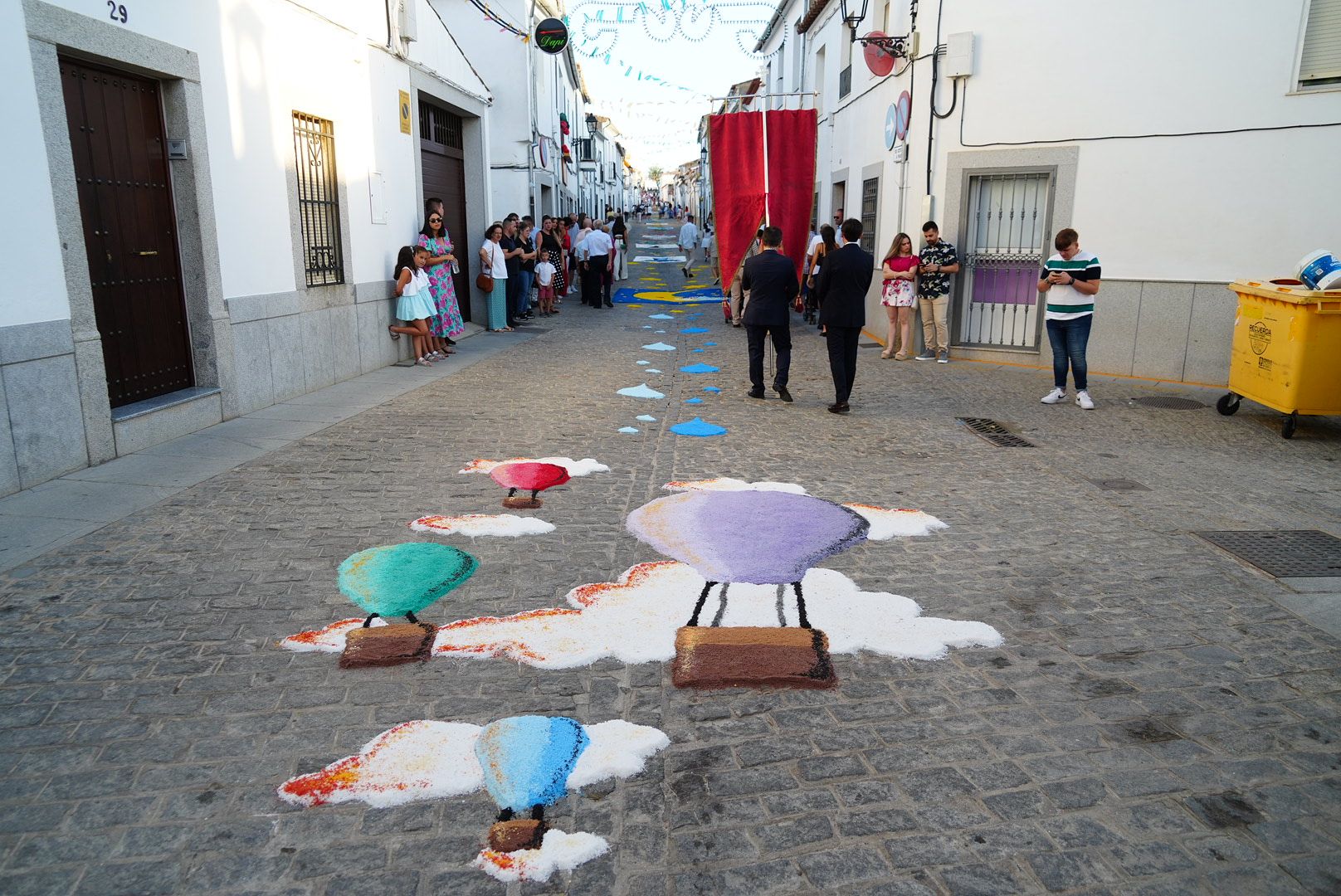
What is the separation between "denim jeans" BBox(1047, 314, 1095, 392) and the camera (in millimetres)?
8750

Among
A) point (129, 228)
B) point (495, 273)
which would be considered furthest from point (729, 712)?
point (495, 273)

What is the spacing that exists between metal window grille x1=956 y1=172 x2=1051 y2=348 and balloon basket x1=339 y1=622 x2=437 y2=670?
32.9 feet

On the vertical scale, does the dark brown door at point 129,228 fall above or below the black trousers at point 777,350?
above

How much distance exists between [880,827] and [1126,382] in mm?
9395

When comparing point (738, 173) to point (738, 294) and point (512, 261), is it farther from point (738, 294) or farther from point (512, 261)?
point (512, 261)

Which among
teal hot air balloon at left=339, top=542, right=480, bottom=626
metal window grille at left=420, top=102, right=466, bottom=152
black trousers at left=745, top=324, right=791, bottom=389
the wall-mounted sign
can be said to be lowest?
teal hot air balloon at left=339, top=542, right=480, bottom=626

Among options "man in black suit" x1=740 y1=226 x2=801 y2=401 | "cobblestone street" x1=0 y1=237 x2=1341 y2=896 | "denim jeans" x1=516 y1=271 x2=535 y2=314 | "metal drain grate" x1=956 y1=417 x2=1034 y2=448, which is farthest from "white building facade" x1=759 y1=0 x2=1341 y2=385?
"denim jeans" x1=516 y1=271 x2=535 y2=314

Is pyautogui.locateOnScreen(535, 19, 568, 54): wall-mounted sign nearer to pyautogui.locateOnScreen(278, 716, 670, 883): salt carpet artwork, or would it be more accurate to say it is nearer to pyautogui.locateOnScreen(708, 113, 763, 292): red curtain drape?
pyautogui.locateOnScreen(708, 113, 763, 292): red curtain drape

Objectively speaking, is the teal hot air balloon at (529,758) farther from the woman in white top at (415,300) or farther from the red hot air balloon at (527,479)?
the woman in white top at (415,300)

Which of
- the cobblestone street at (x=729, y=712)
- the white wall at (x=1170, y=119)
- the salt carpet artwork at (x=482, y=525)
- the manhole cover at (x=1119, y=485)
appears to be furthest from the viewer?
the white wall at (x=1170, y=119)

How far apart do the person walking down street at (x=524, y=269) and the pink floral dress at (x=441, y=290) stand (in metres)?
3.33

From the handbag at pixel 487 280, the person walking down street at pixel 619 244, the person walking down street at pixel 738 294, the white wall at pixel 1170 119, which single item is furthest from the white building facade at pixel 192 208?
the person walking down street at pixel 619 244

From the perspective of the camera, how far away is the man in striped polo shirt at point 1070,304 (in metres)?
8.54

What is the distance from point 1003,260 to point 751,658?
31.6ft
